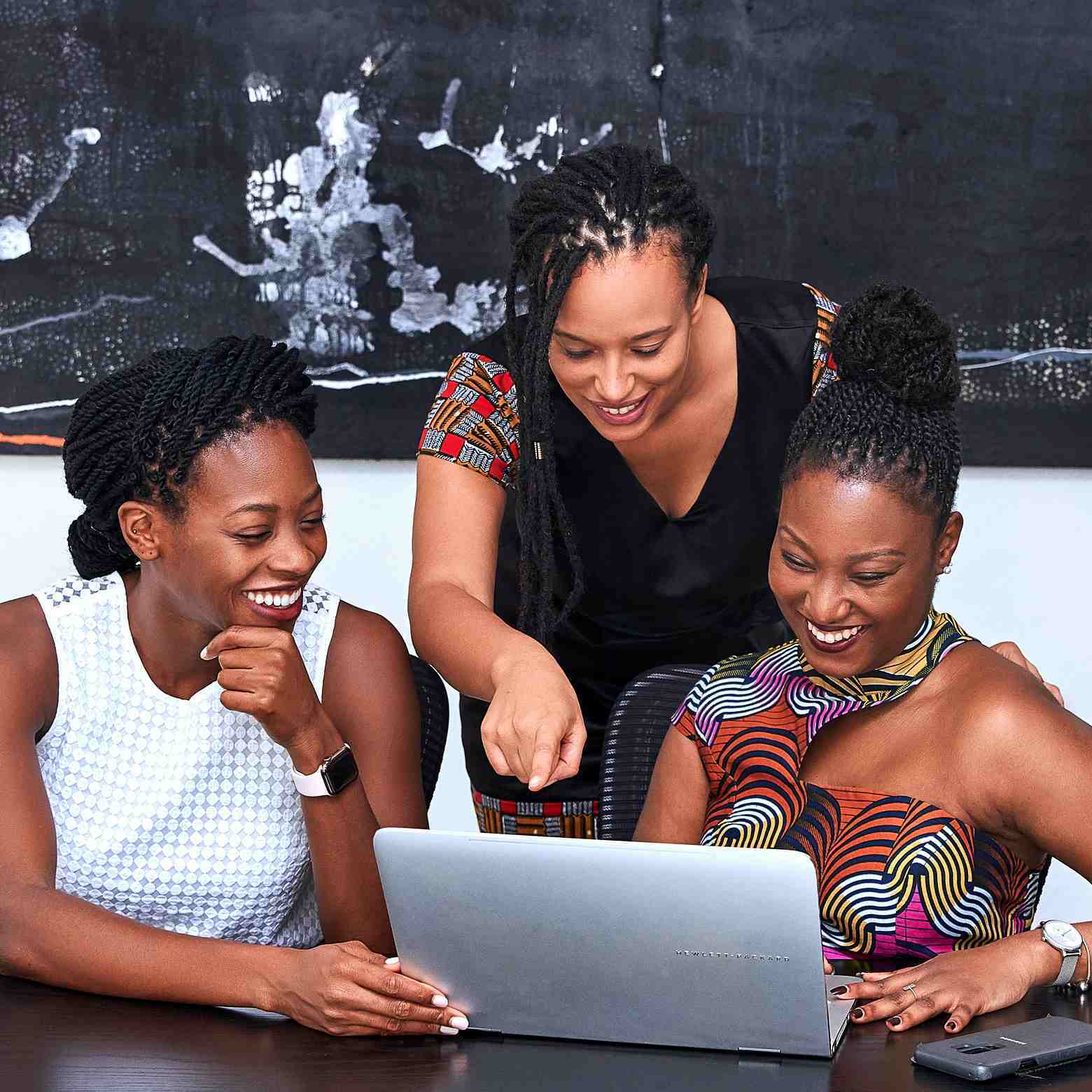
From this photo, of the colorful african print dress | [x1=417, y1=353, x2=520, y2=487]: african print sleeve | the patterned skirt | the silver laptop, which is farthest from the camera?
the patterned skirt

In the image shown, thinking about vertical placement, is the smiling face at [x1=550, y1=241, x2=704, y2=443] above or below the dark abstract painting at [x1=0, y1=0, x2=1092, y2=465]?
below

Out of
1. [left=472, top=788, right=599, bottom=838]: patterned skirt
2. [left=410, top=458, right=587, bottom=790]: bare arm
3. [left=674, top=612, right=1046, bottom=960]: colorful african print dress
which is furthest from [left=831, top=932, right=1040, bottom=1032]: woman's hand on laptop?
[left=472, top=788, right=599, bottom=838]: patterned skirt

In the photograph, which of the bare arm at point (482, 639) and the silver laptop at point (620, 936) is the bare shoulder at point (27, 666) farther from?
the silver laptop at point (620, 936)

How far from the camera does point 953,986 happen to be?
1351mm

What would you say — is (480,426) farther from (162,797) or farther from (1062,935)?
(1062,935)

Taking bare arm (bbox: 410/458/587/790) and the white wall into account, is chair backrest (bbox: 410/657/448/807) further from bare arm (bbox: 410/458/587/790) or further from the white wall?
the white wall

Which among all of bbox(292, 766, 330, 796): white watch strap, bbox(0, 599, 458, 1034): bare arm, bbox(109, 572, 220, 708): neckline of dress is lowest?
bbox(0, 599, 458, 1034): bare arm

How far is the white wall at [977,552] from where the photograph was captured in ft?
9.78

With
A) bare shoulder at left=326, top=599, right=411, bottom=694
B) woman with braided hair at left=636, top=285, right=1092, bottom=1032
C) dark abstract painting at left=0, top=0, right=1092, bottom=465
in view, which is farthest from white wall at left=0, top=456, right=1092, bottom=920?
woman with braided hair at left=636, top=285, right=1092, bottom=1032

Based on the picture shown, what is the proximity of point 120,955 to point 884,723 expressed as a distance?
35.2 inches

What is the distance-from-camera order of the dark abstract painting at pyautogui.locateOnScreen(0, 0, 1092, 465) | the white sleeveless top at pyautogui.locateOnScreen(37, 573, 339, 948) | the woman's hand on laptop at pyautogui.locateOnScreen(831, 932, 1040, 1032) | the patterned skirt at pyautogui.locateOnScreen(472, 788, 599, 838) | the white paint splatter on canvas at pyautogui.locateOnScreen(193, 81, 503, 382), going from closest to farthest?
the woman's hand on laptop at pyautogui.locateOnScreen(831, 932, 1040, 1032) → the white sleeveless top at pyautogui.locateOnScreen(37, 573, 339, 948) → the patterned skirt at pyautogui.locateOnScreen(472, 788, 599, 838) → the dark abstract painting at pyautogui.locateOnScreen(0, 0, 1092, 465) → the white paint splatter on canvas at pyautogui.locateOnScreen(193, 81, 503, 382)

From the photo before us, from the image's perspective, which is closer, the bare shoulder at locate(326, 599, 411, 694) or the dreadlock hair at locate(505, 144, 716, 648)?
the dreadlock hair at locate(505, 144, 716, 648)

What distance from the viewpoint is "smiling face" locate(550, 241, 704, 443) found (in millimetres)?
1675

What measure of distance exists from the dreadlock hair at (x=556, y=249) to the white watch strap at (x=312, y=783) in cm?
36
